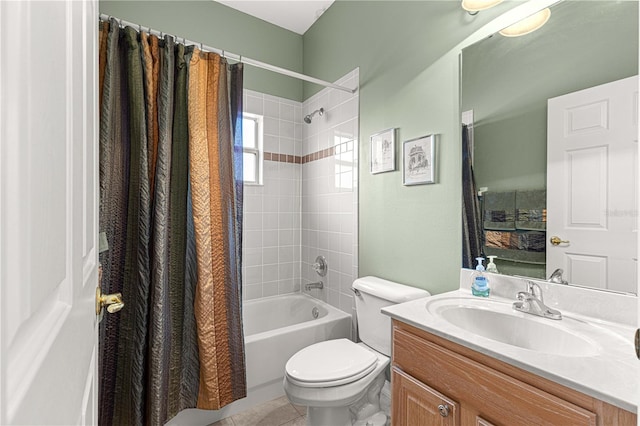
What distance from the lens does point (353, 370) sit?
1.41 meters

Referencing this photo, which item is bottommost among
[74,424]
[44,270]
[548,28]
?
[74,424]

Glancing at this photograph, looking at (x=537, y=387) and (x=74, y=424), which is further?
(x=537, y=387)

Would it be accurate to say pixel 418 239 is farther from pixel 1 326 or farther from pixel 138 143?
pixel 1 326

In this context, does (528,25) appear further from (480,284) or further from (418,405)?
(418,405)

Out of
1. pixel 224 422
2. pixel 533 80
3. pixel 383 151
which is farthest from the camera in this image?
pixel 383 151

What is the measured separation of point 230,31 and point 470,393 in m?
2.74

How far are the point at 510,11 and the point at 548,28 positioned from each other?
0.20 meters

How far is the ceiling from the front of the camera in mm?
2377

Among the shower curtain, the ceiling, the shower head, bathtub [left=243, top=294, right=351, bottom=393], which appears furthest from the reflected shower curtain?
the ceiling

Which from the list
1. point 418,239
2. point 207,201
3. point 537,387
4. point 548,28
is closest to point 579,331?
point 537,387

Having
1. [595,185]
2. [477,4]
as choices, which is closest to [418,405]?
[595,185]

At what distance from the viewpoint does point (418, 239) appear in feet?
5.58

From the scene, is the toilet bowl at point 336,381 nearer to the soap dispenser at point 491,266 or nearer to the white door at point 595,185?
the soap dispenser at point 491,266

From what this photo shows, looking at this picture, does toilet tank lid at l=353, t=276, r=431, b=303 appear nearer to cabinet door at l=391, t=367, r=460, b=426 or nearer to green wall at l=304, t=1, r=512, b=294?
green wall at l=304, t=1, r=512, b=294
